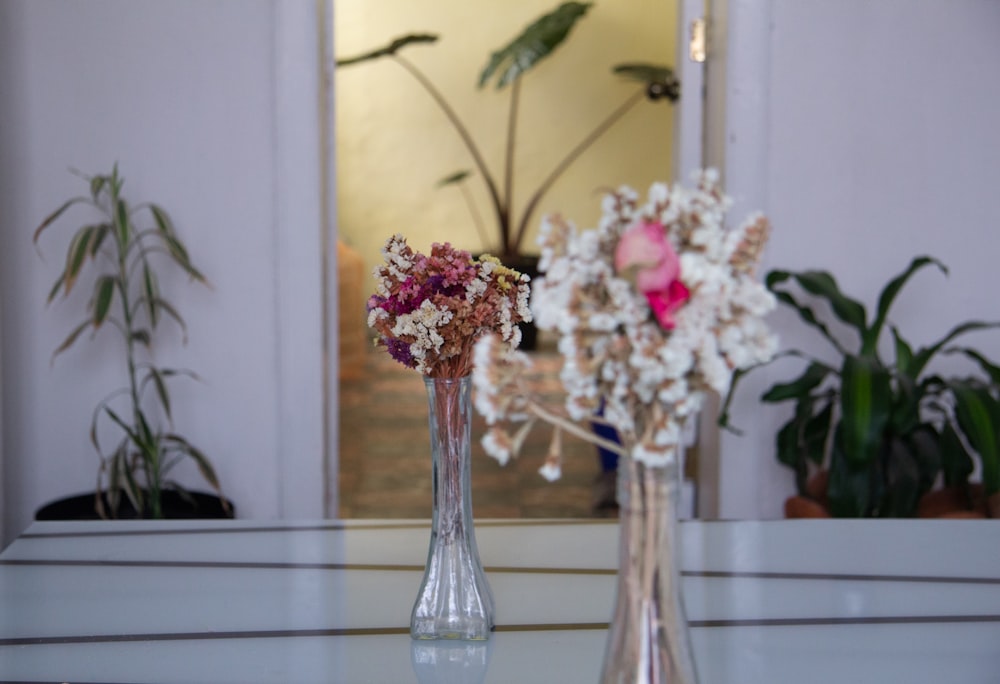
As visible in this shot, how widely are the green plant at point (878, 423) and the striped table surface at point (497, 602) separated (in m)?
1.07

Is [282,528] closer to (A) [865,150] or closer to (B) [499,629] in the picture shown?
(B) [499,629]

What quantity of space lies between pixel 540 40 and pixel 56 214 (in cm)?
363

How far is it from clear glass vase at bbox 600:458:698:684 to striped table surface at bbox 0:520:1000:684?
310mm

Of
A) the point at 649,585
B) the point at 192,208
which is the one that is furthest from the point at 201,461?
the point at 649,585

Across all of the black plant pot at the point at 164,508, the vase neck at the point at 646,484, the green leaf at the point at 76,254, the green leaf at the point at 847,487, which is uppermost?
the green leaf at the point at 76,254

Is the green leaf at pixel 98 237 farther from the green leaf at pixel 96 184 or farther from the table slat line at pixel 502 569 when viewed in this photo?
the table slat line at pixel 502 569

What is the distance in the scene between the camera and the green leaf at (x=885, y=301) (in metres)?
2.90

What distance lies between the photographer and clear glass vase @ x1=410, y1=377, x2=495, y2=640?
1.15 meters

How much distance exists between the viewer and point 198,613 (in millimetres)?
1298

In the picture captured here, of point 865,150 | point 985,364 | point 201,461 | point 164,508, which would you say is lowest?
point 164,508

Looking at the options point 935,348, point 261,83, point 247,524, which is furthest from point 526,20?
point 247,524

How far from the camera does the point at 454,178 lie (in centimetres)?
665

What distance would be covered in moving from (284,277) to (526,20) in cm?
428

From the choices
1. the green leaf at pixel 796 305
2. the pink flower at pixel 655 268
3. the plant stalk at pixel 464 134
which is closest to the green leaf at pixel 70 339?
the green leaf at pixel 796 305
